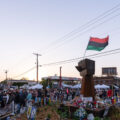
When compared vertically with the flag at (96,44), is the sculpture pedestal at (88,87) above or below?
below

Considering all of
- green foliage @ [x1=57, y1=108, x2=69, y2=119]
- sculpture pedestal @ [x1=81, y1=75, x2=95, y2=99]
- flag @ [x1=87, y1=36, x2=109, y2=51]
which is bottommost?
green foliage @ [x1=57, y1=108, x2=69, y2=119]

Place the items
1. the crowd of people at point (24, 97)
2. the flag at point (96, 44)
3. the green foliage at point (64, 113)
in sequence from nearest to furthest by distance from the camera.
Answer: the green foliage at point (64, 113), the crowd of people at point (24, 97), the flag at point (96, 44)

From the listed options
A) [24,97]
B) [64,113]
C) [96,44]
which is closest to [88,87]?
[64,113]

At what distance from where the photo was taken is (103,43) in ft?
49.6

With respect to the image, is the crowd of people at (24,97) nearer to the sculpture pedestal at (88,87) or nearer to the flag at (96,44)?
the sculpture pedestal at (88,87)

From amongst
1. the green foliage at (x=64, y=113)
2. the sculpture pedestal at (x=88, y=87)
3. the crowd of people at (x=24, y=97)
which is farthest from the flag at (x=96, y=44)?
the crowd of people at (x=24, y=97)

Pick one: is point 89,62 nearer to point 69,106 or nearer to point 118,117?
point 69,106

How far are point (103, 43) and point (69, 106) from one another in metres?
6.09

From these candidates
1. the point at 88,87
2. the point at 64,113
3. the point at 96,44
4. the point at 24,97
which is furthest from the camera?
the point at 96,44

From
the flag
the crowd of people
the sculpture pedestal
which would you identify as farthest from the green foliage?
the flag

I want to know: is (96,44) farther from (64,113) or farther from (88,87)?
(64,113)

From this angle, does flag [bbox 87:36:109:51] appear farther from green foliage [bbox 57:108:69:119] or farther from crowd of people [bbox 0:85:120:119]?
crowd of people [bbox 0:85:120:119]

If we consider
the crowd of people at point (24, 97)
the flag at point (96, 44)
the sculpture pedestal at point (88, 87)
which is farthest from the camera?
the flag at point (96, 44)

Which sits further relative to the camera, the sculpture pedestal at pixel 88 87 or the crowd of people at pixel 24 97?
the sculpture pedestal at pixel 88 87
